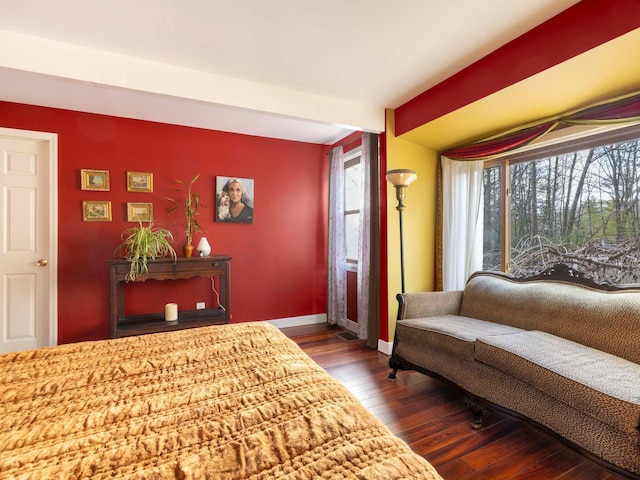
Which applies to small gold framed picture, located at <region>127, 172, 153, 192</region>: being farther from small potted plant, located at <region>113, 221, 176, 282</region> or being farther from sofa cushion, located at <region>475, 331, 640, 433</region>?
sofa cushion, located at <region>475, 331, 640, 433</region>

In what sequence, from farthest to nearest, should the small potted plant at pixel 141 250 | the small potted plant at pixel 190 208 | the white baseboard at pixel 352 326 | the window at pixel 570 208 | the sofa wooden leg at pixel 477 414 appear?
the white baseboard at pixel 352 326 → the small potted plant at pixel 190 208 → the small potted plant at pixel 141 250 → the window at pixel 570 208 → the sofa wooden leg at pixel 477 414

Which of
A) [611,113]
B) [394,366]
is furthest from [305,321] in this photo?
[611,113]

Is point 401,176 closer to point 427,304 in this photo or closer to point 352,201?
point 427,304

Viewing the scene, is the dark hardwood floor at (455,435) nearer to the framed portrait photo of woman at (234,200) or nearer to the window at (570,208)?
the window at (570,208)

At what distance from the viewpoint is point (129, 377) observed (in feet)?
3.70

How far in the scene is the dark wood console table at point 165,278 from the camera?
113 inches

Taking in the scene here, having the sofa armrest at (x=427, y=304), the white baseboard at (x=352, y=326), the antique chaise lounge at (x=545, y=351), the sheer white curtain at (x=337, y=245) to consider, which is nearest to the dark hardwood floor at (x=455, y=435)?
the antique chaise lounge at (x=545, y=351)

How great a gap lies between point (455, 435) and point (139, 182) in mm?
3701

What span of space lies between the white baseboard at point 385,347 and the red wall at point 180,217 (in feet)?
4.28

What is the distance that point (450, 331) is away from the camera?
2213 millimetres

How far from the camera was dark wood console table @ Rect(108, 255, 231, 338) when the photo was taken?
2883 millimetres

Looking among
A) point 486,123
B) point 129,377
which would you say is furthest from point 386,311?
point 129,377

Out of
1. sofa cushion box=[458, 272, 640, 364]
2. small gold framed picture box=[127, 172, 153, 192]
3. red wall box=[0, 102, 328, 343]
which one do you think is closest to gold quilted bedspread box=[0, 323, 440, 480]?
sofa cushion box=[458, 272, 640, 364]

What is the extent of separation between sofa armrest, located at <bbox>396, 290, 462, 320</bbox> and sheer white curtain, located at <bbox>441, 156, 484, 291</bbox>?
1.44 ft
